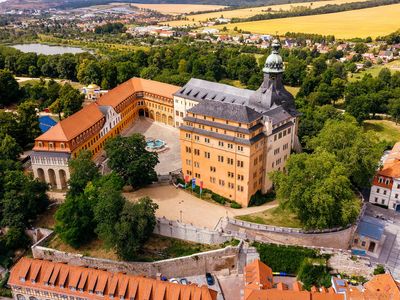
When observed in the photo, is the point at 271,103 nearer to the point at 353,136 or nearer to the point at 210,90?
the point at 353,136

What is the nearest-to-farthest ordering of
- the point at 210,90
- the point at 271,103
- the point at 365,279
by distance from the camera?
the point at 365,279 < the point at 271,103 < the point at 210,90

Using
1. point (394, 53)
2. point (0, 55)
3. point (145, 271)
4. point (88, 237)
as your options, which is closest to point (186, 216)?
point (145, 271)

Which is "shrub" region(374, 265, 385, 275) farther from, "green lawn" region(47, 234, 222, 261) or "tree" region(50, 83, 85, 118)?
"tree" region(50, 83, 85, 118)

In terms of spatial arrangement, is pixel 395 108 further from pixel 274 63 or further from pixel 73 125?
pixel 73 125

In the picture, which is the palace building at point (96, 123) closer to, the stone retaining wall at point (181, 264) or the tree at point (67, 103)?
the tree at point (67, 103)

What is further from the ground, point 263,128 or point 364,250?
point 263,128
